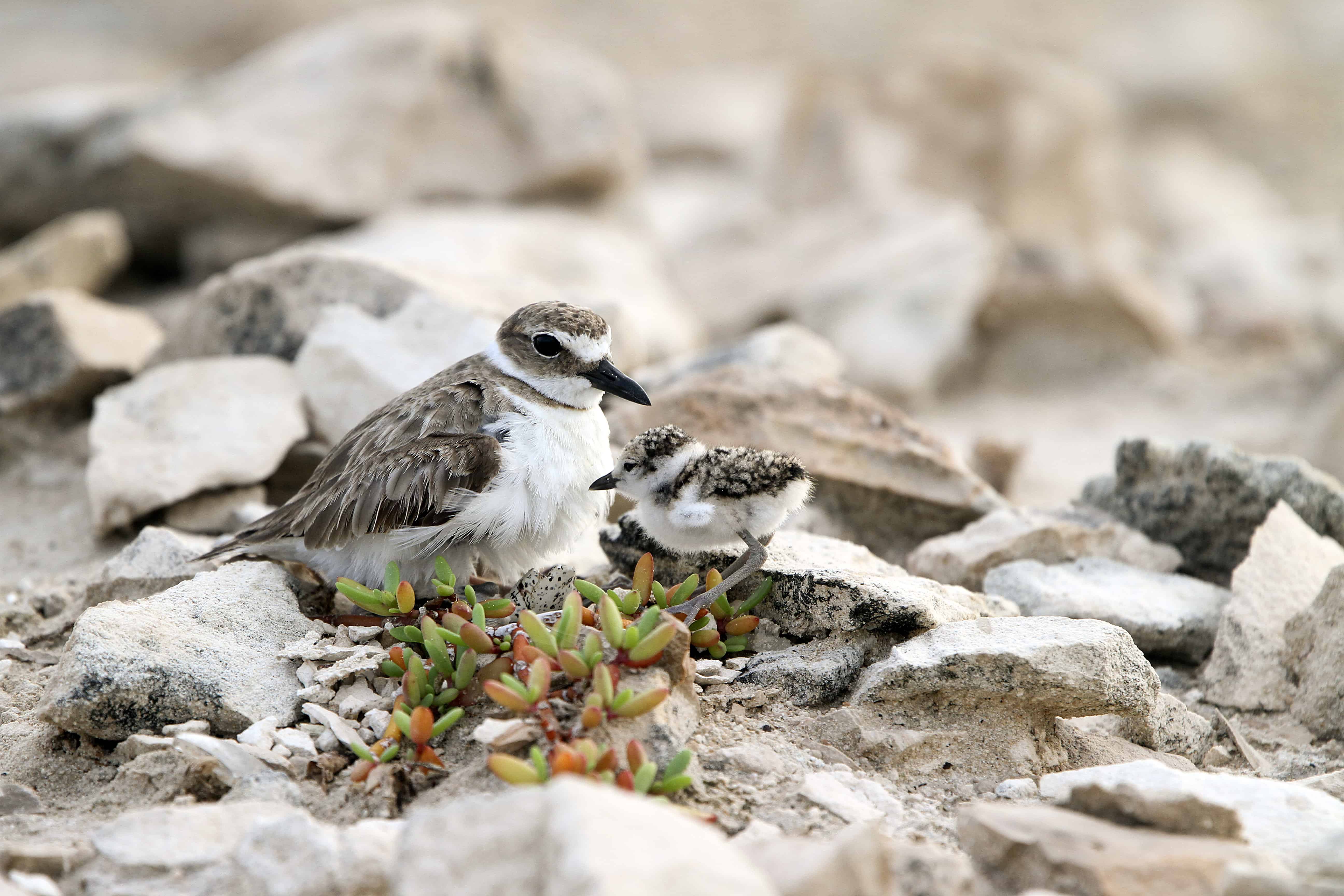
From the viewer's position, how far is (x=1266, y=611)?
4.97 meters

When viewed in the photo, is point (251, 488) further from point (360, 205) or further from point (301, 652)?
point (360, 205)

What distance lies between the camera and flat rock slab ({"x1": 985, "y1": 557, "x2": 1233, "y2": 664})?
4.98 meters

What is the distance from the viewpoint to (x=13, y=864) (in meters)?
3.22

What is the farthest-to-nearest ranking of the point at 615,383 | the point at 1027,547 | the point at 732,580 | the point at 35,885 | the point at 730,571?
the point at 1027,547 → the point at 615,383 → the point at 730,571 → the point at 732,580 → the point at 35,885

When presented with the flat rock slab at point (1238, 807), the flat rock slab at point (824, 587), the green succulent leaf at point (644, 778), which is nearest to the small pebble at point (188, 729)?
the green succulent leaf at point (644, 778)

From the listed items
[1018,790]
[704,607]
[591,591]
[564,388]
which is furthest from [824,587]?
[564,388]

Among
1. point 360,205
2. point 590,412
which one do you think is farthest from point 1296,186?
point 590,412

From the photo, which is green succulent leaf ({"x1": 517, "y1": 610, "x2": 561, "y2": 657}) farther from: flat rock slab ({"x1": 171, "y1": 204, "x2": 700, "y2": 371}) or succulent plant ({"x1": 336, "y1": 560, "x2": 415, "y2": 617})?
flat rock slab ({"x1": 171, "y1": 204, "x2": 700, "y2": 371})

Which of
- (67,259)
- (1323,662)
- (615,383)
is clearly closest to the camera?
(1323,662)

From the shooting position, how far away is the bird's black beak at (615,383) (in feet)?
16.2

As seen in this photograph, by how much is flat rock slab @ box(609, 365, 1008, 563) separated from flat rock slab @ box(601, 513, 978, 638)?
104 cm

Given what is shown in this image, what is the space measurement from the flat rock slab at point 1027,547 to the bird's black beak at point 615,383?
5.22 ft

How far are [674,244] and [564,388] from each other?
29.9 ft

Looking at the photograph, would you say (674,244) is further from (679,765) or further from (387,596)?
(679,765)
